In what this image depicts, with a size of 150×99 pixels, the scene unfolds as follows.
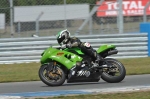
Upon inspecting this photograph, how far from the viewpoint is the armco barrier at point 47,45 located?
635 inches

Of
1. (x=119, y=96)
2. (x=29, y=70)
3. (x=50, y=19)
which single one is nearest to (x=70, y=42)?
(x=119, y=96)

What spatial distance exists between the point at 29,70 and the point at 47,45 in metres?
2.55

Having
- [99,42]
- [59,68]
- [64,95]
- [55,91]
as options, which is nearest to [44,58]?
[59,68]

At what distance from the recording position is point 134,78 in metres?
11.2

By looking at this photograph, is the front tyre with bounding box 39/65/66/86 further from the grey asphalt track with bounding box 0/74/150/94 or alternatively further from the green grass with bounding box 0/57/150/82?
the green grass with bounding box 0/57/150/82

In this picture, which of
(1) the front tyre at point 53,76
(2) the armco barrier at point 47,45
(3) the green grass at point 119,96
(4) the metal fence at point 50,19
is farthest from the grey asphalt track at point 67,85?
(4) the metal fence at point 50,19

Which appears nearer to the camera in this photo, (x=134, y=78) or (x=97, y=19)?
(x=134, y=78)

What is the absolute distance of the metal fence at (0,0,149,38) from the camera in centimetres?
1644

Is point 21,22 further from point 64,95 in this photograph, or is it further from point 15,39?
point 64,95

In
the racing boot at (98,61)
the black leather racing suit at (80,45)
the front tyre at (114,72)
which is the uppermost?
the black leather racing suit at (80,45)

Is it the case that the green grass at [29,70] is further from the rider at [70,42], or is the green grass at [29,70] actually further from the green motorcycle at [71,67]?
the rider at [70,42]

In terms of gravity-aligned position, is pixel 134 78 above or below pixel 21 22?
below

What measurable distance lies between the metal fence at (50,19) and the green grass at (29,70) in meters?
1.58

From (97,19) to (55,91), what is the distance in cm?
812
